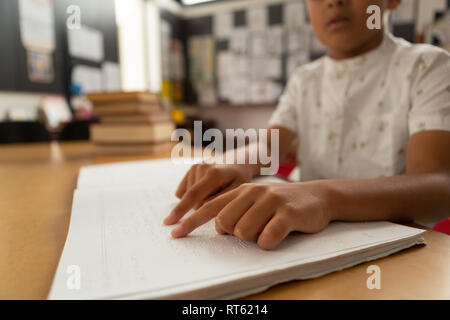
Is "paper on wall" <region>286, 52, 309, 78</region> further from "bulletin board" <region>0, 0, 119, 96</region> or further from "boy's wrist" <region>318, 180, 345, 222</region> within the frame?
"boy's wrist" <region>318, 180, 345, 222</region>

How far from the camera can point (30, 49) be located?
1645 millimetres

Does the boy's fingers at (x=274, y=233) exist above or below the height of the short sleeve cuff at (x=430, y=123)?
below

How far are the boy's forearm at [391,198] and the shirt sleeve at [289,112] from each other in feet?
1.50

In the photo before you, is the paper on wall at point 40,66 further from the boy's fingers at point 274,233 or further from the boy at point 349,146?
the boy's fingers at point 274,233

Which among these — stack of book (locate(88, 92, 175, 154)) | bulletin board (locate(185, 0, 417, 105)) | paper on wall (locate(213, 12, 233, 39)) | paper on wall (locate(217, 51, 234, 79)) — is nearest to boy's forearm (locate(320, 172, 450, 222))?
stack of book (locate(88, 92, 175, 154))

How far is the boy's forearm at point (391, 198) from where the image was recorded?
0.33 meters

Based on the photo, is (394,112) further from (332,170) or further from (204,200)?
(204,200)

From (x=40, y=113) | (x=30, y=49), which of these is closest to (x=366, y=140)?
(x=40, y=113)

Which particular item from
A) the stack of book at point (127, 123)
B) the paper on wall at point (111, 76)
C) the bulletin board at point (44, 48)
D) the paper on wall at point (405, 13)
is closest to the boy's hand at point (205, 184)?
the stack of book at point (127, 123)

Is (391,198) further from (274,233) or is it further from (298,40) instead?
(298,40)

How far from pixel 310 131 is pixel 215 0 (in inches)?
104

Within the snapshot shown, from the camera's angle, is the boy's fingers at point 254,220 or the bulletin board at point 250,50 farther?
the bulletin board at point 250,50

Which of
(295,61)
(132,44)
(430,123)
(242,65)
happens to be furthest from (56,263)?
(242,65)

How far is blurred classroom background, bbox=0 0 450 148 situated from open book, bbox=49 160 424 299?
0.68 metres
